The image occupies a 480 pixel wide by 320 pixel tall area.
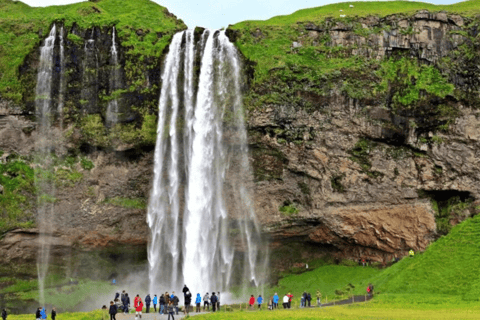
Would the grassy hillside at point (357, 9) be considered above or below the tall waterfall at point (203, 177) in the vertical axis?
above

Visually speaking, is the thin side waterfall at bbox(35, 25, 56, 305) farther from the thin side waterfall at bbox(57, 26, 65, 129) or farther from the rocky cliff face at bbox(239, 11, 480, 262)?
the rocky cliff face at bbox(239, 11, 480, 262)

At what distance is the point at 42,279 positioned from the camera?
50.3m

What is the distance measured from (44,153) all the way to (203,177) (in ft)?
50.0

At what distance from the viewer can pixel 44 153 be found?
51438mm

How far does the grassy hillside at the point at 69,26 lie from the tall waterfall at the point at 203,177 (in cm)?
415

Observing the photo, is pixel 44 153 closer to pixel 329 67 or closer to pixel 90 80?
pixel 90 80

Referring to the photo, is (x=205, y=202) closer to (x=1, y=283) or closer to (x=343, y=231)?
(x=343, y=231)

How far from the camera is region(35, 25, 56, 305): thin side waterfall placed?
4988 centimetres

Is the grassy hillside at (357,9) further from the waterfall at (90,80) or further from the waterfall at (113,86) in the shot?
the waterfall at (90,80)

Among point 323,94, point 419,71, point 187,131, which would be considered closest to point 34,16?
point 187,131

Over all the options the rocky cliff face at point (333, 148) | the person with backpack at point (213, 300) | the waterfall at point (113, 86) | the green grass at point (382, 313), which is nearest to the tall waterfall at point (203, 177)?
the rocky cliff face at point (333, 148)

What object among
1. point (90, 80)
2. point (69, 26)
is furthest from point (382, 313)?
point (69, 26)

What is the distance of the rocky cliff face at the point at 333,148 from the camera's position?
47.8 m

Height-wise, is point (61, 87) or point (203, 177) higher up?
point (61, 87)
